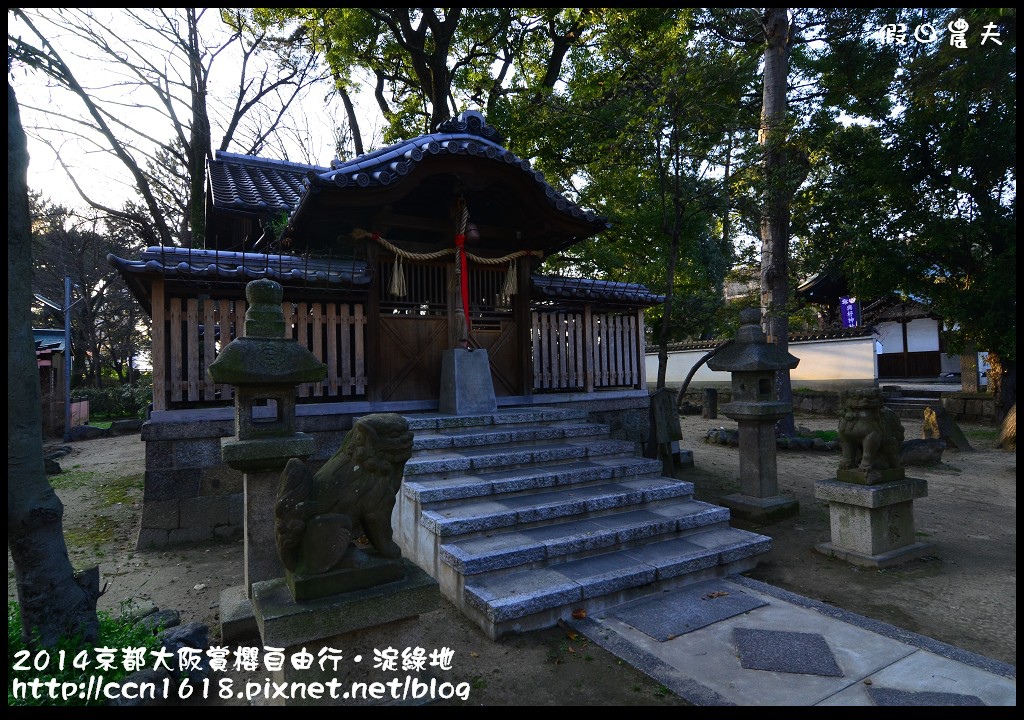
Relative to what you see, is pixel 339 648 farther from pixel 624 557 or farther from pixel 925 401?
pixel 925 401

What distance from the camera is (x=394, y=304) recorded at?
8.76m

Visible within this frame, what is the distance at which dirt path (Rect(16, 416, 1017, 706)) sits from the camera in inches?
143

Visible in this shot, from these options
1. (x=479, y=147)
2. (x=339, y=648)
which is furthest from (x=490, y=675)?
(x=479, y=147)

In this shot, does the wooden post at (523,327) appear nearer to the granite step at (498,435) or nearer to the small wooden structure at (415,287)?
the small wooden structure at (415,287)

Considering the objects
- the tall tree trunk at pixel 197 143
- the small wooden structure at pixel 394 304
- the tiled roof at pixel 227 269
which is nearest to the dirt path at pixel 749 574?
the small wooden structure at pixel 394 304

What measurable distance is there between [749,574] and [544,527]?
2245mm

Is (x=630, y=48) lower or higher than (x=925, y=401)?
higher

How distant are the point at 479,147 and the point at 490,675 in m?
6.93

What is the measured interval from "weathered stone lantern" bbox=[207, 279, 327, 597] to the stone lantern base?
5.72m

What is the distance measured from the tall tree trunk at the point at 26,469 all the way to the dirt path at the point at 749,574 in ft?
4.81

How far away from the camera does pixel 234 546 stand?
22.6ft

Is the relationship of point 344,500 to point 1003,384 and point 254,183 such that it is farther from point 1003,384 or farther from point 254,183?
point 1003,384

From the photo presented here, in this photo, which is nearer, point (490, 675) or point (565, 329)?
point (490, 675)

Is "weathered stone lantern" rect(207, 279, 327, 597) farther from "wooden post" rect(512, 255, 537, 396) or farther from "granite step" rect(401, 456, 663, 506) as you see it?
"wooden post" rect(512, 255, 537, 396)
